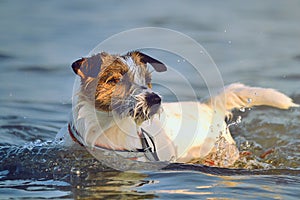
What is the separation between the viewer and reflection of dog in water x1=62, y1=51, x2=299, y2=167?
4957mm

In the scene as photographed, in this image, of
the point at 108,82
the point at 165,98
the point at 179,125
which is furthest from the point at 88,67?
the point at 165,98

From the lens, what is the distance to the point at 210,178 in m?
4.81

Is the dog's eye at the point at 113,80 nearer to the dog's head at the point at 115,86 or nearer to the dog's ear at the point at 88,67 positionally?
the dog's head at the point at 115,86

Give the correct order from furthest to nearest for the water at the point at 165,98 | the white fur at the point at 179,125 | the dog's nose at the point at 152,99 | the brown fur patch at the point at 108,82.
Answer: the white fur at the point at 179,125 → the brown fur patch at the point at 108,82 → the dog's nose at the point at 152,99 → the water at the point at 165,98

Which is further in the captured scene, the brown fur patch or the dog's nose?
the brown fur patch

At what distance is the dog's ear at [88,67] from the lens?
4941 millimetres

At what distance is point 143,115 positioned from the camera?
4941mm

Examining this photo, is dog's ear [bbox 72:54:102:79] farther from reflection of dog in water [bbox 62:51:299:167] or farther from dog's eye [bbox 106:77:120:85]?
dog's eye [bbox 106:77:120:85]

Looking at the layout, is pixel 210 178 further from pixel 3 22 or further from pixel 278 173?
pixel 3 22

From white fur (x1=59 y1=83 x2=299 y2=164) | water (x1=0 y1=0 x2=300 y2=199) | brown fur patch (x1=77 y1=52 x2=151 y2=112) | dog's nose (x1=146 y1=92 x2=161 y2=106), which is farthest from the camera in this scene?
white fur (x1=59 y1=83 x2=299 y2=164)

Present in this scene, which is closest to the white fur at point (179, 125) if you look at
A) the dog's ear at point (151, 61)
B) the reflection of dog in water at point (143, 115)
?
the reflection of dog in water at point (143, 115)

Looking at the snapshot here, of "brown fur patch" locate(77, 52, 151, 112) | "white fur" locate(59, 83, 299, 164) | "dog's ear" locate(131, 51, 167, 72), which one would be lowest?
"white fur" locate(59, 83, 299, 164)

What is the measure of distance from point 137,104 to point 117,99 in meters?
0.16

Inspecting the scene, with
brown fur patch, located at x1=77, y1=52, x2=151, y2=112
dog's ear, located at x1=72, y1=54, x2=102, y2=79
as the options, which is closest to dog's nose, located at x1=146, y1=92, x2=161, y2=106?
brown fur patch, located at x1=77, y1=52, x2=151, y2=112
